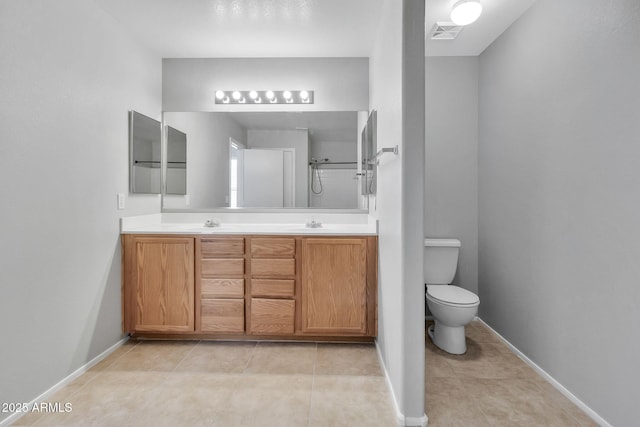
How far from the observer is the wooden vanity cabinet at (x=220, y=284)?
230 cm

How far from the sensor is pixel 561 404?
1.63m

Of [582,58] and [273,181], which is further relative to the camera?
[273,181]

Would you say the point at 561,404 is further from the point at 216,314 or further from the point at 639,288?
the point at 216,314

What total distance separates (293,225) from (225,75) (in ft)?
4.93

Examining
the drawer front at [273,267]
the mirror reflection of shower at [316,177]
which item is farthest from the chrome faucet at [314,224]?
the drawer front at [273,267]

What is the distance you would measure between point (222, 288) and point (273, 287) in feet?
1.26

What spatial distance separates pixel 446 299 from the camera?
212 cm

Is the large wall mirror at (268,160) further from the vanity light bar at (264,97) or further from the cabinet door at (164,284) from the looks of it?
the cabinet door at (164,284)

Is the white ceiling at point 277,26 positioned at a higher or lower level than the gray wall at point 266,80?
higher

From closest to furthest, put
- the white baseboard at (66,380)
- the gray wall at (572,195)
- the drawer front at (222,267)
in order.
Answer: the gray wall at (572,195), the white baseboard at (66,380), the drawer front at (222,267)

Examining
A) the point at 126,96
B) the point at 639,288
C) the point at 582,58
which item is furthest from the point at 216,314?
the point at 582,58

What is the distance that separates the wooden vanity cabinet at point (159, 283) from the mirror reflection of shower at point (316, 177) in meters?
1.13

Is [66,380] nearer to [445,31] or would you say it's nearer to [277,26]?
[277,26]

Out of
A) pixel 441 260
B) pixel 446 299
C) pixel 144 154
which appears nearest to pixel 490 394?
pixel 446 299
